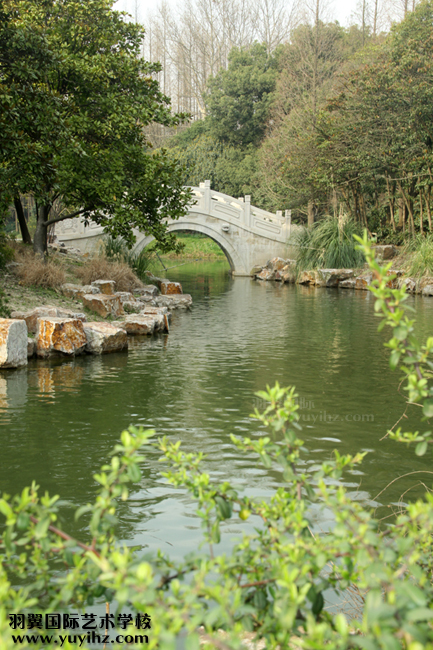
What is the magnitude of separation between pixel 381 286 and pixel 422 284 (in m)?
16.0

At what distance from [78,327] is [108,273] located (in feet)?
15.2

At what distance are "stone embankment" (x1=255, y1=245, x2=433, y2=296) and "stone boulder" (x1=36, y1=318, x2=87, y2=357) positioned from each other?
406 inches

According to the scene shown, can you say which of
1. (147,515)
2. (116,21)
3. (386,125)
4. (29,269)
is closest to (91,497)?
(147,515)

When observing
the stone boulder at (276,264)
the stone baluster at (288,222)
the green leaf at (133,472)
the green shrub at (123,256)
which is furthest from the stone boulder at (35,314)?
the stone baluster at (288,222)

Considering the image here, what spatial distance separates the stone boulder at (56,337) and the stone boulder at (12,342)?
54 centimetres

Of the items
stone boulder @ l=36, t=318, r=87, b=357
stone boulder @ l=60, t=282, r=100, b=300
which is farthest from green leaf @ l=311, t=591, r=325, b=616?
stone boulder @ l=60, t=282, r=100, b=300

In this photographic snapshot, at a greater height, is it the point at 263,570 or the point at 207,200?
the point at 207,200

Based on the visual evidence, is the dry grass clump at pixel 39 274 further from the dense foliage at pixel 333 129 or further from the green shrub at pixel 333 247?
the green shrub at pixel 333 247

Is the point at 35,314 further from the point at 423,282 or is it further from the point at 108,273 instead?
the point at 423,282

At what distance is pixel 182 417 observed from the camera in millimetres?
5590

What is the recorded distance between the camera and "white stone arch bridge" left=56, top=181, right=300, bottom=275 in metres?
23.7

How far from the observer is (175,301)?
1434 centimetres

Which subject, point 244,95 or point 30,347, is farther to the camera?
point 244,95

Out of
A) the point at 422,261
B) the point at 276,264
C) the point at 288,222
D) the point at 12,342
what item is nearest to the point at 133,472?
the point at 12,342
